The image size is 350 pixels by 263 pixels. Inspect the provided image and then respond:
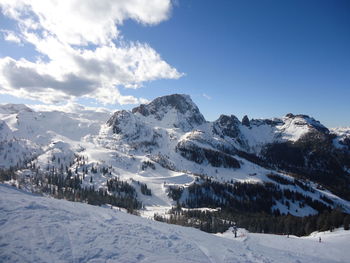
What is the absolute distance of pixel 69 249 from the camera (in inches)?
1011

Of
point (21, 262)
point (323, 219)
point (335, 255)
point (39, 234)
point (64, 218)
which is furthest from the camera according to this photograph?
point (323, 219)

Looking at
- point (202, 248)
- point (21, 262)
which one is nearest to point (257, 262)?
point (202, 248)

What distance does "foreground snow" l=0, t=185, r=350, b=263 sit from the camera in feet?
81.4

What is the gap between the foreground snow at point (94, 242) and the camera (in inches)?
977

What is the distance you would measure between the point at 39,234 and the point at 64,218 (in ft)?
20.8

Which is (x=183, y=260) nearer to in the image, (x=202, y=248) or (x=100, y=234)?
(x=202, y=248)

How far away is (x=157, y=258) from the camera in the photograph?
86.8 ft

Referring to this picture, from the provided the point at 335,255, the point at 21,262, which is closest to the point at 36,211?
the point at 21,262

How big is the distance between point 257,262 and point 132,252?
1555 centimetres

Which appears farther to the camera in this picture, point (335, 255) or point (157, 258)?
point (335, 255)

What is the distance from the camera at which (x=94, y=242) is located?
2791cm

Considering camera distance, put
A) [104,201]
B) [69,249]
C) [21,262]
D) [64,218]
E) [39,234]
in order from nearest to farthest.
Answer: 1. [21,262]
2. [69,249]
3. [39,234]
4. [64,218]
5. [104,201]

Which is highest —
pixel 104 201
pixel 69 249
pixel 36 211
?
pixel 36 211

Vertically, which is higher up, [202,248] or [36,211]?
[36,211]
